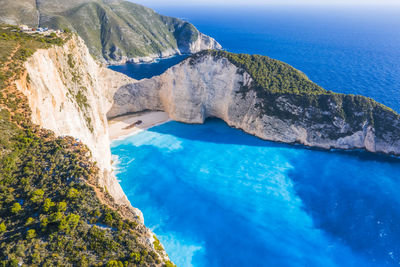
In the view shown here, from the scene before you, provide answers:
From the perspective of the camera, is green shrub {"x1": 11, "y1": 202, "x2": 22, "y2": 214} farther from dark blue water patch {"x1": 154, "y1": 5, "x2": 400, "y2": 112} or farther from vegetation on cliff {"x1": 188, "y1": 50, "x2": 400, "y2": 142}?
dark blue water patch {"x1": 154, "y1": 5, "x2": 400, "y2": 112}

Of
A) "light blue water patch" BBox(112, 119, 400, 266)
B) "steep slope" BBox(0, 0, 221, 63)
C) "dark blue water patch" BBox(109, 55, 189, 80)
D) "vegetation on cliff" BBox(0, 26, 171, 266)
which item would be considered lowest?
"light blue water patch" BBox(112, 119, 400, 266)

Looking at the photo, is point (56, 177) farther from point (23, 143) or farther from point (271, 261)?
point (271, 261)

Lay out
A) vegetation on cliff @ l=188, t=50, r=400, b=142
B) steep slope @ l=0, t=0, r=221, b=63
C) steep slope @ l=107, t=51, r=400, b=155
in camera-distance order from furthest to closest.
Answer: steep slope @ l=0, t=0, r=221, b=63 → steep slope @ l=107, t=51, r=400, b=155 → vegetation on cliff @ l=188, t=50, r=400, b=142

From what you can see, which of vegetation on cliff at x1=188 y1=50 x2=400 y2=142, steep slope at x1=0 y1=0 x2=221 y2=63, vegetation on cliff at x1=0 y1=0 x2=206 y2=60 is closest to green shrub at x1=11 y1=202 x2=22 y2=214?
vegetation on cliff at x1=188 y1=50 x2=400 y2=142

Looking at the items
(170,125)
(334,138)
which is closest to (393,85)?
(334,138)

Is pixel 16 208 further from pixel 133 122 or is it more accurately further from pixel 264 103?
pixel 264 103

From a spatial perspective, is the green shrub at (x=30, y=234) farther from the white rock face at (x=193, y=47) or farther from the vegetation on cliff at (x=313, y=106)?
the white rock face at (x=193, y=47)
